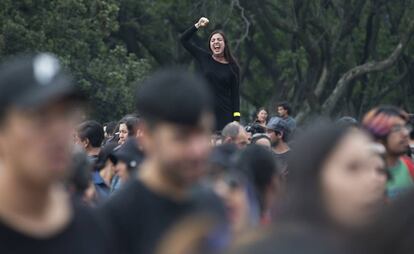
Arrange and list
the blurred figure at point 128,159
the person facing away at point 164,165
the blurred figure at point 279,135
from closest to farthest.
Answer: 1. the person facing away at point 164,165
2. the blurred figure at point 128,159
3. the blurred figure at point 279,135

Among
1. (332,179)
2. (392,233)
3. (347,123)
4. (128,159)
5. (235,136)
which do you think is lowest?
(235,136)

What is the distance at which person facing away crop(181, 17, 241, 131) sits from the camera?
14.4 metres

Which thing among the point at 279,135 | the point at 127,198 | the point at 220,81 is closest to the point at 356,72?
the point at 220,81

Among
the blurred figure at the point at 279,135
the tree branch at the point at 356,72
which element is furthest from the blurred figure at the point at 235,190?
the tree branch at the point at 356,72

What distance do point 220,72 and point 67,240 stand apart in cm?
1053

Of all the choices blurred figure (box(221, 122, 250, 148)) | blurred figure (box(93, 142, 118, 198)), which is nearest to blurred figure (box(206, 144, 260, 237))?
blurred figure (box(93, 142, 118, 198))

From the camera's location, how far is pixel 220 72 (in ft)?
47.7

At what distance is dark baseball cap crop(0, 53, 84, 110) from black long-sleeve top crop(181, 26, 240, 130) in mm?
10494

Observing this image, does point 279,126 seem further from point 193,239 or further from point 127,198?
point 193,239

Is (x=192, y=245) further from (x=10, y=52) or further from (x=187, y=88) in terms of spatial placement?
(x=10, y=52)

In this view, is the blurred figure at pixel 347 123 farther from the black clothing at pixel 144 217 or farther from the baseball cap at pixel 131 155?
the baseball cap at pixel 131 155

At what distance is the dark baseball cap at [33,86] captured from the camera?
389 cm

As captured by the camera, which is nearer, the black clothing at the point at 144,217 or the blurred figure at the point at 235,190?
the black clothing at the point at 144,217

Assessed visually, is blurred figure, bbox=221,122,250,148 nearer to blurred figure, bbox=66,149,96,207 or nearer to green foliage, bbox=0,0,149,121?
blurred figure, bbox=66,149,96,207
